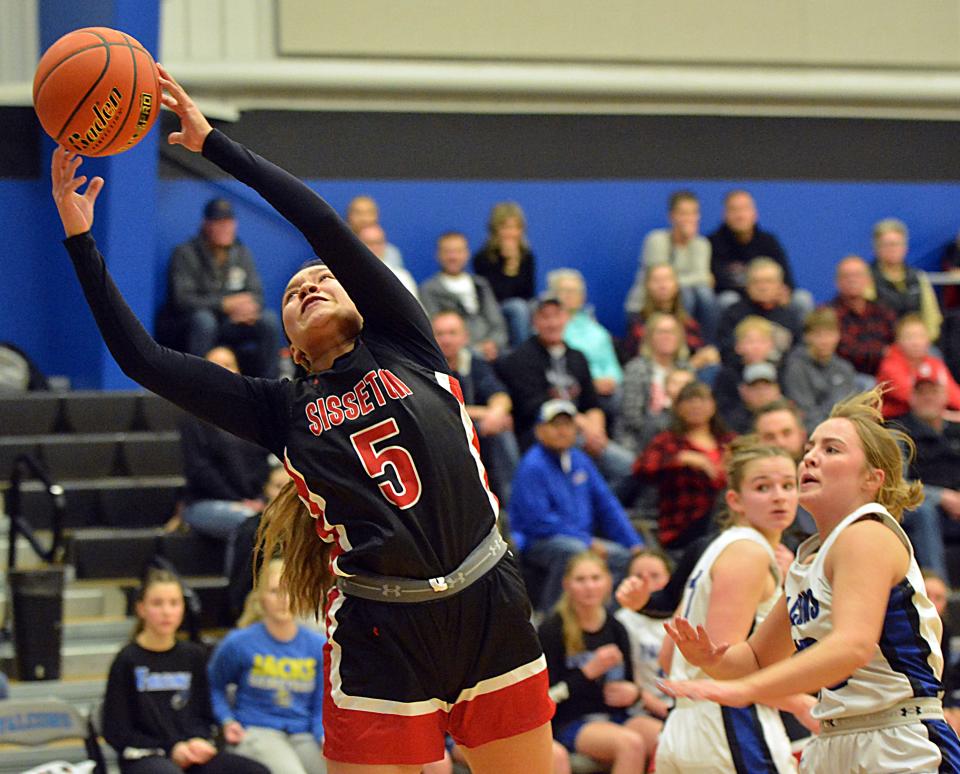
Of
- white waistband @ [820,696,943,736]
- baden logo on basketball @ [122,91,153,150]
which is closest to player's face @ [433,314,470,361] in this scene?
baden logo on basketball @ [122,91,153,150]

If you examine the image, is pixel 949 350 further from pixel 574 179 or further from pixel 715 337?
pixel 574 179

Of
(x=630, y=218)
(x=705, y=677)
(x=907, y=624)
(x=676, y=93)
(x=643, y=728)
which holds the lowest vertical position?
(x=643, y=728)

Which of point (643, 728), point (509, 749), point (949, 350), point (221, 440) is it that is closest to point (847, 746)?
point (509, 749)

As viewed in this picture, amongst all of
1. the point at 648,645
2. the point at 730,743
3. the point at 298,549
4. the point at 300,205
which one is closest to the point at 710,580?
the point at 730,743

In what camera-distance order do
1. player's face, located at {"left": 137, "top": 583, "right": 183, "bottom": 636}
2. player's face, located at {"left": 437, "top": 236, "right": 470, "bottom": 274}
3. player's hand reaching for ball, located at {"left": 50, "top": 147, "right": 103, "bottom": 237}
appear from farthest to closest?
player's face, located at {"left": 437, "top": 236, "right": 470, "bottom": 274}
player's face, located at {"left": 137, "top": 583, "right": 183, "bottom": 636}
player's hand reaching for ball, located at {"left": 50, "top": 147, "right": 103, "bottom": 237}

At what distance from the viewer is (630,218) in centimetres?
1288

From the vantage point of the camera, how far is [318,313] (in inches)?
144

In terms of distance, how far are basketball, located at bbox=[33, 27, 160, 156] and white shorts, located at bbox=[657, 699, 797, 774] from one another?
2.27 meters

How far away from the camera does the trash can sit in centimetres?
749

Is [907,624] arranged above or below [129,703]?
above

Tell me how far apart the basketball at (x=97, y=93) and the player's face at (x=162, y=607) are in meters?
3.31

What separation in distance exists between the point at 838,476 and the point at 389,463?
1.05 m

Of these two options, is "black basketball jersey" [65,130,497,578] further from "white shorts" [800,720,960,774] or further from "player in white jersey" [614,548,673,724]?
"player in white jersey" [614,548,673,724]

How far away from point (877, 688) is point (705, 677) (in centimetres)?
118
